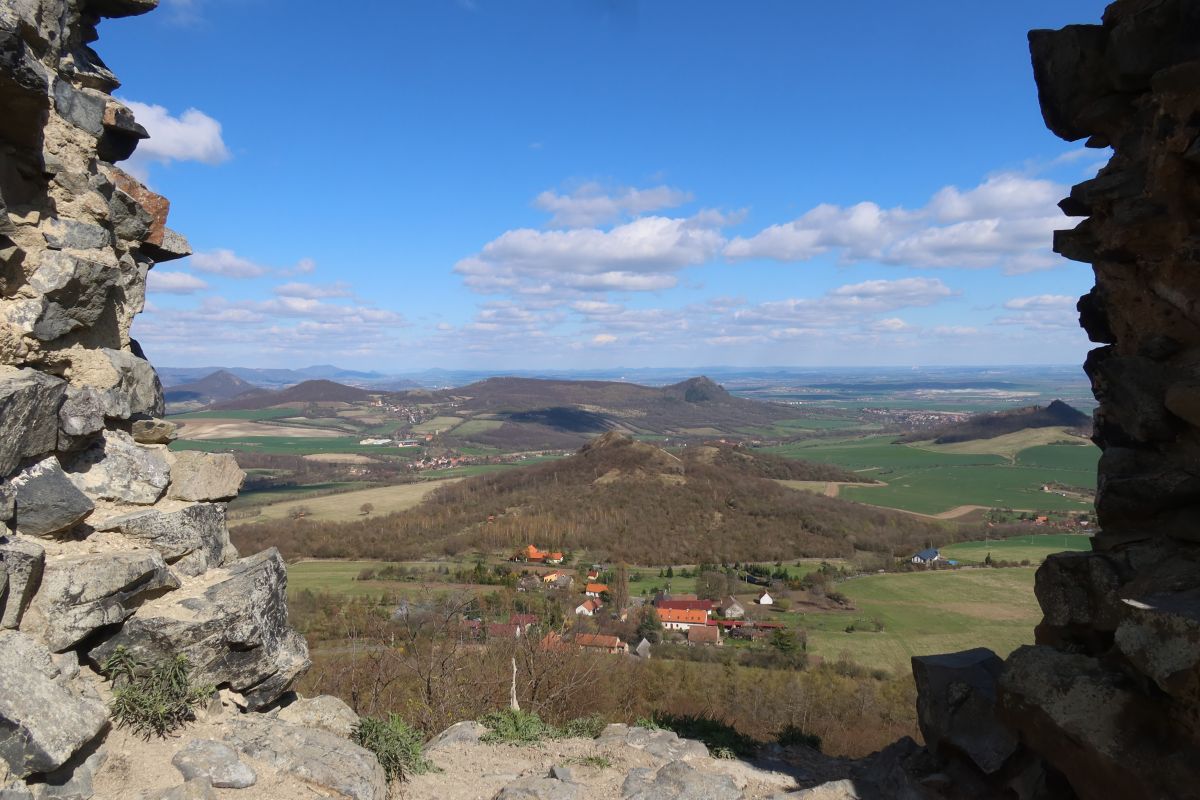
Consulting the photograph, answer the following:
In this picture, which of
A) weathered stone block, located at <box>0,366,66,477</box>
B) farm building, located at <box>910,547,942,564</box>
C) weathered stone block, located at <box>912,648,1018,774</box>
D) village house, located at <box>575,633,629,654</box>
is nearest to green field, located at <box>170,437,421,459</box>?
farm building, located at <box>910,547,942,564</box>

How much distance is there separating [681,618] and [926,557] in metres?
30.1

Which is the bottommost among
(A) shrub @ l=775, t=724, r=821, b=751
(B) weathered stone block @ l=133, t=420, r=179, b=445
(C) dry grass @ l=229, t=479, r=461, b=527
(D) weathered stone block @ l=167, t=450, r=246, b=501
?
(C) dry grass @ l=229, t=479, r=461, b=527

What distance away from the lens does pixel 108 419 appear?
792 cm

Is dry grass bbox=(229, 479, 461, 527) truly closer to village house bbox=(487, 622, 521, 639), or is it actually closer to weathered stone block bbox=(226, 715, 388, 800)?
village house bbox=(487, 622, 521, 639)

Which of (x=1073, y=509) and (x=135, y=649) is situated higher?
(x=135, y=649)

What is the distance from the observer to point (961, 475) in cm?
10125

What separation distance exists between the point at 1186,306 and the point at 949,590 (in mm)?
45115

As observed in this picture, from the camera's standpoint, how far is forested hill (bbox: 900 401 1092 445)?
401 ft

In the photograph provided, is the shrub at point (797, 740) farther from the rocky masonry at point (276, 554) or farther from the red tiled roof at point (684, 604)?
the red tiled roof at point (684, 604)

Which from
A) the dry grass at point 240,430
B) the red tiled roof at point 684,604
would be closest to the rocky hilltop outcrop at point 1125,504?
the red tiled roof at point 684,604

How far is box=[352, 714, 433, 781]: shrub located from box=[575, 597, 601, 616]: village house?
27.8 meters

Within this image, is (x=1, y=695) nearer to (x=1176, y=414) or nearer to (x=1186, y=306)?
(x=1176, y=414)

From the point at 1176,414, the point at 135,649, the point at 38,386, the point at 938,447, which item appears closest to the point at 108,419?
the point at 38,386

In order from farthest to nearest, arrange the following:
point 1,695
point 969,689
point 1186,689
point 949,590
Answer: point 949,590 < point 969,689 < point 1186,689 < point 1,695
